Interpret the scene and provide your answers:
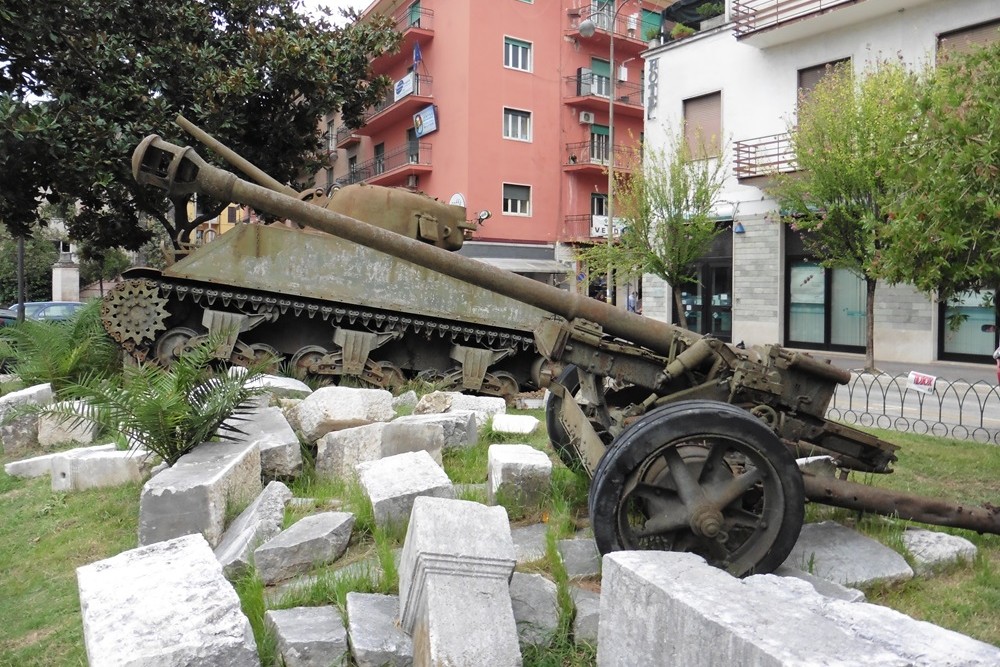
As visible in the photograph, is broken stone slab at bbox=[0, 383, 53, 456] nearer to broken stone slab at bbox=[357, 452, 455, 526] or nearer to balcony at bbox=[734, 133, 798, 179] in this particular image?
broken stone slab at bbox=[357, 452, 455, 526]

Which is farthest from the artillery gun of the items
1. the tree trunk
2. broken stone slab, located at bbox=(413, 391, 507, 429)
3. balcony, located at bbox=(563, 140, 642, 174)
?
balcony, located at bbox=(563, 140, 642, 174)

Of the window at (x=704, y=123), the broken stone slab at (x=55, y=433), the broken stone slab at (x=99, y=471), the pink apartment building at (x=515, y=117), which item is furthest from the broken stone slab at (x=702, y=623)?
the pink apartment building at (x=515, y=117)

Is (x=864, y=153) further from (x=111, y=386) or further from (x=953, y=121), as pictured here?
(x=111, y=386)

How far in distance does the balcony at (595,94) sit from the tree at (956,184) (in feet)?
84.3

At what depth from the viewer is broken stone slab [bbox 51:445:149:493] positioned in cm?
606

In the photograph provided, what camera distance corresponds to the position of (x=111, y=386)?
5.75 m

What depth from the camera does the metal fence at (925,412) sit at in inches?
356

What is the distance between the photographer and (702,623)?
2498mm

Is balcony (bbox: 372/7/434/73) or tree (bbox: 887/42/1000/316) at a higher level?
balcony (bbox: 372/7/434/73)

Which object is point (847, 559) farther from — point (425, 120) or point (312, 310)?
point (425, 120)

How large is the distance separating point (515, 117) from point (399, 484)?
2699cm

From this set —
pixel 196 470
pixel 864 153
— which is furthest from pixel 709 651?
pixel 864 153

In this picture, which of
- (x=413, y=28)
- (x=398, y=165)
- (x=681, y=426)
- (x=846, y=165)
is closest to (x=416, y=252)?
(x=681, y=426)

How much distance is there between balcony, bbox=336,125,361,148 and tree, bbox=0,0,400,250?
68.9 feet
